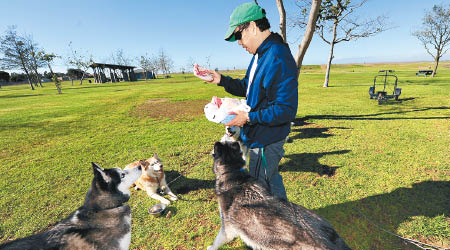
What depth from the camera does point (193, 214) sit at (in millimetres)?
3645

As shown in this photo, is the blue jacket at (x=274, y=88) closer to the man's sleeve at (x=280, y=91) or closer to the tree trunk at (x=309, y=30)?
the man's sleeve at (x=280, y=91)

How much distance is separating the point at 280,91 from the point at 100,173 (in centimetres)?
269

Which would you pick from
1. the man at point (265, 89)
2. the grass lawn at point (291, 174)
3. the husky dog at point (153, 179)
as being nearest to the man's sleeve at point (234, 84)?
the man at point (265, 89)

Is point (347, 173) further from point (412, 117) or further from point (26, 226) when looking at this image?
point (412, 117)

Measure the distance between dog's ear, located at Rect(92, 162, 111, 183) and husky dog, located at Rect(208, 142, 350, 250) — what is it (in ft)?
5.36

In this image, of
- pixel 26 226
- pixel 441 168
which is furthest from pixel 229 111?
pixel 441 168

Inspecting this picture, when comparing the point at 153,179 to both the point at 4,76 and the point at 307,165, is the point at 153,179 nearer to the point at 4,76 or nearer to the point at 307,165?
the point at 307,165

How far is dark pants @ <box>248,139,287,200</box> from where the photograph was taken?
8.11 feet

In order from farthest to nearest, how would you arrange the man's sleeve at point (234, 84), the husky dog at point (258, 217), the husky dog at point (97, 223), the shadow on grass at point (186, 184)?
1. the shadow on grass at point (186, 184)
2. the man's sleeve at point (234, 84)
3. the husky dog at point (97, 223)
4. the husky dog at point (258, 217)

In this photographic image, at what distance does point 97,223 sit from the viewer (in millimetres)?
2510

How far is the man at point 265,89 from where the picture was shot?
1.96m

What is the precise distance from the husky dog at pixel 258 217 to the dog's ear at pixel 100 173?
1633 mm

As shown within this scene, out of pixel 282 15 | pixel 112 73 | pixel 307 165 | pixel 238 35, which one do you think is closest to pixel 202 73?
pixel 238 35

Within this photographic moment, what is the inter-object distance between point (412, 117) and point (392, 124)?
2.08m
